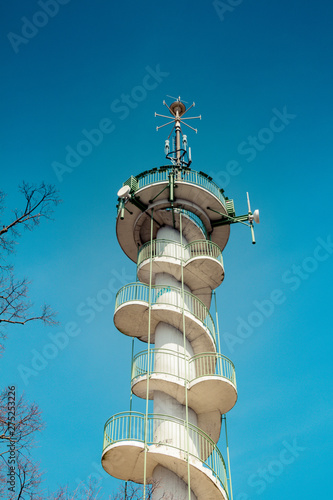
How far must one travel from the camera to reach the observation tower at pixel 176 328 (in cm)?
1898

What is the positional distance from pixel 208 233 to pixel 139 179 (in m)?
4.74

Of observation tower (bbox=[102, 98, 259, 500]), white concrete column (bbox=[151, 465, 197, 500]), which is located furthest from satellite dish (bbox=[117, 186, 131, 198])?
white concrete column (bbox=[151, 465, 197, 500])

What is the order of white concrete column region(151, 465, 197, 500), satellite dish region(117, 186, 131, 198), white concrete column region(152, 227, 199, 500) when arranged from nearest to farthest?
white concrete column region(151, 465, 197, 500), white concrete column region(152, 227, 199, 500), satellite dish region(117, 186, 131, 198)

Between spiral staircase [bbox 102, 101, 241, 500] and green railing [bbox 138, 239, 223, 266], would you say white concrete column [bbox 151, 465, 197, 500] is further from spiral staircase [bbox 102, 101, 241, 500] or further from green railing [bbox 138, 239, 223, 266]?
green railing [bbox 138, 239, 223, 266]

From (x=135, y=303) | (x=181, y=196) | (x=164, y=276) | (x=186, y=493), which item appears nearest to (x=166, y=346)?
(x=135, y=303)

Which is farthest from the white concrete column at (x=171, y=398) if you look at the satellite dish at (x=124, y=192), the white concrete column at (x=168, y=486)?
the satellite dish at (x=124, y=192)

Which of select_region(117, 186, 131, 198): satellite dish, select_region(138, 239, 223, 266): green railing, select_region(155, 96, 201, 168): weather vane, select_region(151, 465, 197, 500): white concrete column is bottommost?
select_region(151, 465, 197, 500): white concrete column

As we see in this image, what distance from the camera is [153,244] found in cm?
2756

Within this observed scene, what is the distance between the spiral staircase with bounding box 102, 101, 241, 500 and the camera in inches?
747

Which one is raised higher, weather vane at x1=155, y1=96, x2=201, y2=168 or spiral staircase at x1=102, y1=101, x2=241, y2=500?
weather vane at x1=155, y1=96, x2=201, y2=168

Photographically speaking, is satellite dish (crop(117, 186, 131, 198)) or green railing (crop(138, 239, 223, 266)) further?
satellite dish (crop(117, 186, 131, 198))

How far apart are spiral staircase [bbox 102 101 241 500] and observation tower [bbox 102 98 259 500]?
42mm

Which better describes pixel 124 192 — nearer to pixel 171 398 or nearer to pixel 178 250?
pixel 178 250

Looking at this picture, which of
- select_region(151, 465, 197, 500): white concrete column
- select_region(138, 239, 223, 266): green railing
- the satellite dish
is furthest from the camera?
the satellite dish
